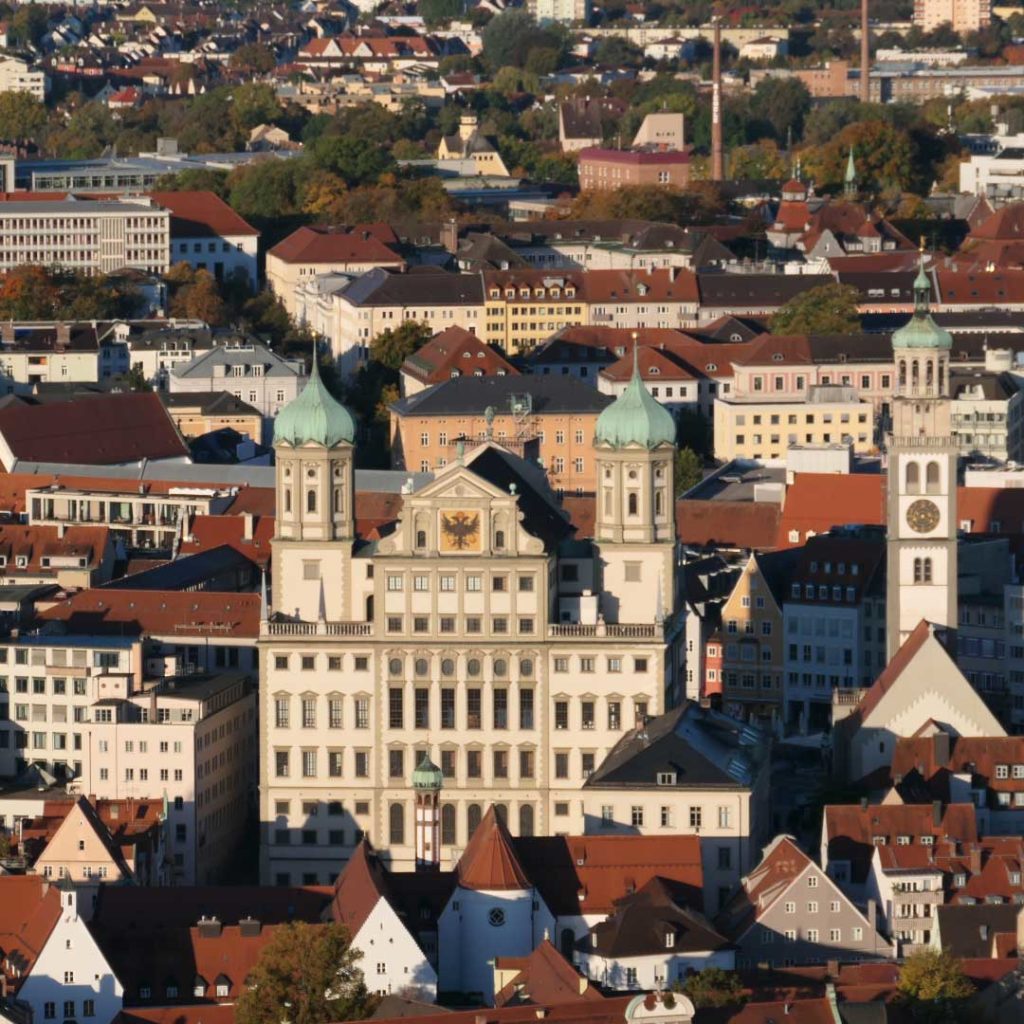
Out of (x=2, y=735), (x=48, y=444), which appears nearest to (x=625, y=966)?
(x=2, y=735)

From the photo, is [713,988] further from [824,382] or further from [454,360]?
[454,360]

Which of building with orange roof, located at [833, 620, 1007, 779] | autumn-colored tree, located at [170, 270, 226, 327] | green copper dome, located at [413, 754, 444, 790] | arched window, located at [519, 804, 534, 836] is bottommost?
arched window, located at [519, 804, 534, 836]

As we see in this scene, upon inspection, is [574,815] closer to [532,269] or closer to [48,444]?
[48,444]

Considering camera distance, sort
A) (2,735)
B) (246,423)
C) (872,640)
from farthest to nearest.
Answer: (246,423) → (872,640) → (2,735)

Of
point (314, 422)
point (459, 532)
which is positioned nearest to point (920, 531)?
point (459, 532)

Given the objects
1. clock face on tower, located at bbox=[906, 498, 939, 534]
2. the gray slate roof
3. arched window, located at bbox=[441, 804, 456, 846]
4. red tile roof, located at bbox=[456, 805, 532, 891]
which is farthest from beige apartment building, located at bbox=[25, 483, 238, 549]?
red tile roof, located at bbox=[456, 805, 532, 891]

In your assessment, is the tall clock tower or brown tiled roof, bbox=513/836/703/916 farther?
the tall clock tower

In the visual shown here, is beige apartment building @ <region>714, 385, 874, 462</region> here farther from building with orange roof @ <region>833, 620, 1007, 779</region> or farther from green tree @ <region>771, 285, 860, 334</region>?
building with orange roof @ <region>833, 620, 1007, 779</region>
